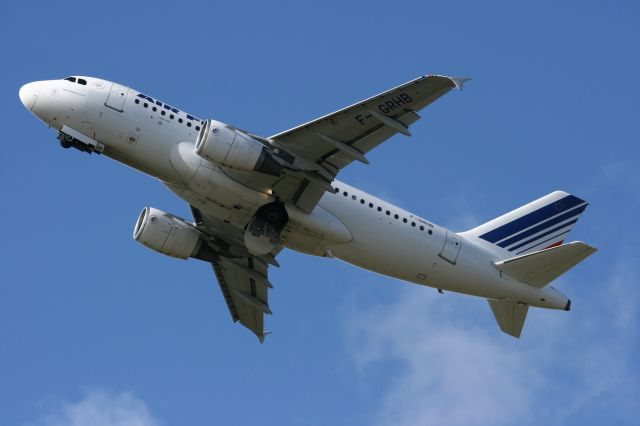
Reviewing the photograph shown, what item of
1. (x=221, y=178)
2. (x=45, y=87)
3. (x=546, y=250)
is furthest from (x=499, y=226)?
(x=45, y=87)

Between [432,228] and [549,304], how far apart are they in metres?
6.24

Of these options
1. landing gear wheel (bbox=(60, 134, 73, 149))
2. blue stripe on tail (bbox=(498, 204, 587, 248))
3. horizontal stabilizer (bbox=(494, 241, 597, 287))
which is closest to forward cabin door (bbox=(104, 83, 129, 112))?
landing gear wheel (bbox=(60, 134, 73, 149))

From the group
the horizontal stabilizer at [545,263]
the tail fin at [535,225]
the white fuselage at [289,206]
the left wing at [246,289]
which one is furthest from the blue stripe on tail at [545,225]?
the left wing at [246,289]

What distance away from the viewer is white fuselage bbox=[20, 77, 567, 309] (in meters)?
41.3

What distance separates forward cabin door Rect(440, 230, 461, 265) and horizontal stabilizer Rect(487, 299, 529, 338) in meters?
3.48

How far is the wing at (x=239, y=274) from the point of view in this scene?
47719 mm

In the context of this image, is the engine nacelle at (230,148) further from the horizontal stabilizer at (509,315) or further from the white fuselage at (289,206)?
the horizontal stabilizer at (509,315)

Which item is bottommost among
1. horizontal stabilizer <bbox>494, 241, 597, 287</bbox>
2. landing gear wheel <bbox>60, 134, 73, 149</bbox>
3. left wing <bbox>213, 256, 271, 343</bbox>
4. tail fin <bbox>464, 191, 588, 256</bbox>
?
left wing <bbox>213, 256, 271, 343</bbox>

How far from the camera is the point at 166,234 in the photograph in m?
46.5

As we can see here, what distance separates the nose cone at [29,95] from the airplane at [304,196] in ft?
0.19

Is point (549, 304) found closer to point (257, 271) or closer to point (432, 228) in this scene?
point (432, 228)

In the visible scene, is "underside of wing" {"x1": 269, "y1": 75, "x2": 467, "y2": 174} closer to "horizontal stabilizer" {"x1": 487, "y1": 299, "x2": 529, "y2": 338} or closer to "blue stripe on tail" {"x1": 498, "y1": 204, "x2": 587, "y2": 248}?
"blue stripe on tail" {"x1": 498, "y1": 204, "x2": 587, "y2": 248}

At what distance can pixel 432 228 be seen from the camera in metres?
45.0

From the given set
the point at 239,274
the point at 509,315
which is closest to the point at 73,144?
the point at 239,274
